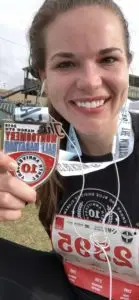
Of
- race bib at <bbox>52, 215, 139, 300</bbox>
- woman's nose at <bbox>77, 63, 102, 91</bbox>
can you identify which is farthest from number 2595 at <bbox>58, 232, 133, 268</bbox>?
woman's nose at <bbox>77, 63, 102, 91</bbox>

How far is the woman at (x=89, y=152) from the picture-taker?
3.44ft

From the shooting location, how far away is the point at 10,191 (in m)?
0.89

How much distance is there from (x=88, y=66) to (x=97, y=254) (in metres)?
0.59

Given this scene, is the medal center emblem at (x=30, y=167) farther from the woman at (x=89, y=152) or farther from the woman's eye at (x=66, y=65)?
the woman's eye at (x=66, y=65)

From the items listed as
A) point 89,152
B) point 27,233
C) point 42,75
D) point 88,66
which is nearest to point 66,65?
point 88,66

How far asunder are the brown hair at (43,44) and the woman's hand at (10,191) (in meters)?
0.25

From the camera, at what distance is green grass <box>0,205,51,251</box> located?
2.33m

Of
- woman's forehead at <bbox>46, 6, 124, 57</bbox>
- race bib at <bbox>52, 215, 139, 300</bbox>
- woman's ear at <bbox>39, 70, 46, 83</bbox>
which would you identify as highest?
woman's forehead at <bbox>46, 6, 124, 57</bbox>

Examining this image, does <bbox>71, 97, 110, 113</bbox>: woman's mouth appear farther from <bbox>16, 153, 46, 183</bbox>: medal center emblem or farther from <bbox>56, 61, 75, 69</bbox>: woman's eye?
<bbox>16, 153, 46, 183</bbox>: medal center emblem

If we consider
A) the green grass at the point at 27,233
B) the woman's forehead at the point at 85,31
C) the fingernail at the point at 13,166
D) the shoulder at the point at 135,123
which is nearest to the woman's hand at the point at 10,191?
the fingernail at the point at 13,166

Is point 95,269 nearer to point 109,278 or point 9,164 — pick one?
point 109,278

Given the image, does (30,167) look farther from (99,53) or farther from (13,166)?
(99,53)

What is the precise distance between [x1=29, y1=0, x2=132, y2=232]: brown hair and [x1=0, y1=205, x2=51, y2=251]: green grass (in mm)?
953

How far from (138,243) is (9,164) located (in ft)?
1.67
